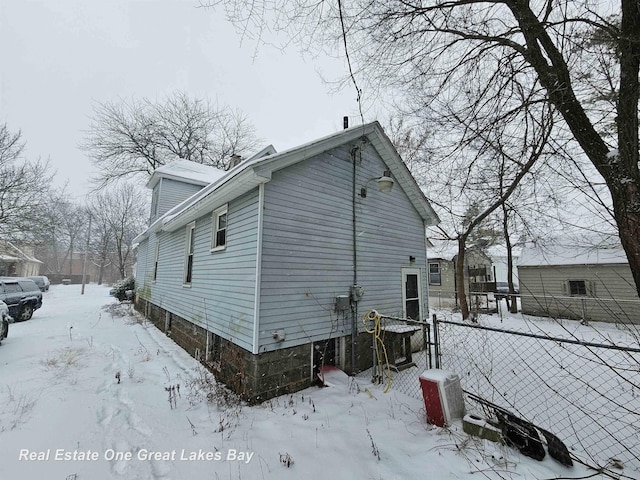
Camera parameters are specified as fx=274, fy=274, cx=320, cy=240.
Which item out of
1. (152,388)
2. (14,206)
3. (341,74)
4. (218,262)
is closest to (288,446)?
(152,388)

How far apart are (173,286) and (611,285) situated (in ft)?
67.3

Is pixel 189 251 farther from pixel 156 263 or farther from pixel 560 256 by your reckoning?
pixel 560 256

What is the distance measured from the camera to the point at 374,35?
14.3 ft

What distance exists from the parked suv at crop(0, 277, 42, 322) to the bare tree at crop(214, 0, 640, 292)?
15609 mm

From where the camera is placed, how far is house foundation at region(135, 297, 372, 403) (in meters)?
4.77

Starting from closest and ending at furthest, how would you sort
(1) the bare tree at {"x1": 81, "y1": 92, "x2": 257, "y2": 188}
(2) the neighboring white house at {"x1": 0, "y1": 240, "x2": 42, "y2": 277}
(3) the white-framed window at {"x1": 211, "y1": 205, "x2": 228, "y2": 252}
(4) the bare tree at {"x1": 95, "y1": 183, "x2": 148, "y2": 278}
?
(3) the white-framed window at {"x1": 211, "y1": 205, "x2": 228, "y2": 252}
(1) the bare tree at {"x1": 81, "y1": 92, "x2": 257, "y2": 188}
(2) the neighboring white house at {"x1": 0, "y1": 240, "x2": 42, "y2": 277}
(4) the bare tree at {"x1": 95, "y1": 183, "x2": 148, "y2": 278}

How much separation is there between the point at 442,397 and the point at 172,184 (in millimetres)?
14571

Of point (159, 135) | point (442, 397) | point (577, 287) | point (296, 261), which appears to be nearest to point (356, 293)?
point (296, 261)

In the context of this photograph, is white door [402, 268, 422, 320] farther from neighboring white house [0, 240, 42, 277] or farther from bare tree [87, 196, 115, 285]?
bare tree [87, 196, 115, 285]

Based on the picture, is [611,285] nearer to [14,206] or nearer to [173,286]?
[173,286]

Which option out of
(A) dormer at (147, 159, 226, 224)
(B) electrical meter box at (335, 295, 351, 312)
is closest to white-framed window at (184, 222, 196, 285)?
(B) electrical meter box at (335, 295, 351, 312)

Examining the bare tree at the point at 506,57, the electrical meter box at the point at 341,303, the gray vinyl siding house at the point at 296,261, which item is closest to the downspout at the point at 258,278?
the gray vinyl siding house at the point at 296,261

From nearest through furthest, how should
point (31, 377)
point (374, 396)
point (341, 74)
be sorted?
point (341, 74) → point (374, 396) → point (31, 377)

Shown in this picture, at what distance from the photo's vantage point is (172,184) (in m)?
13.9
